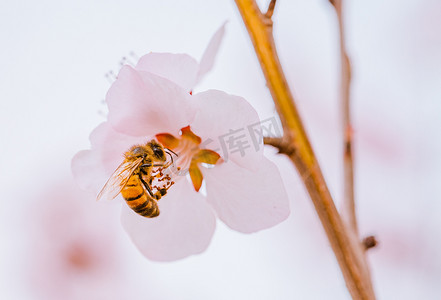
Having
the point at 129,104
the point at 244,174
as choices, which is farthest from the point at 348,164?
the point at 129,104

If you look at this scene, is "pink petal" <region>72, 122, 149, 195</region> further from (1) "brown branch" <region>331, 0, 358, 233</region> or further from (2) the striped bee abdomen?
(1) "brown branch" <region>331, 0, 358, 233</region>

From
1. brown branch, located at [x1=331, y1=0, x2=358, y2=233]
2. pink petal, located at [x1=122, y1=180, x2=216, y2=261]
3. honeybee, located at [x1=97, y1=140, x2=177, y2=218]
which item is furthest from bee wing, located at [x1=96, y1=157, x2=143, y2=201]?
brown branch, located at [x1=331, y1=0, x2=358, y2=233]

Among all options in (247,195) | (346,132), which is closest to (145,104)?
(247,195)

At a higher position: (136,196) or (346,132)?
(136,196)

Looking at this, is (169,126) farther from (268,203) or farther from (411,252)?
(411,252)

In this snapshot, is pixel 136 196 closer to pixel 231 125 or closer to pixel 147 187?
pixel 147 187

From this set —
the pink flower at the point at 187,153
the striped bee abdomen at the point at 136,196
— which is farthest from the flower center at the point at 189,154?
the striped bee abdomen at the point at 136,196

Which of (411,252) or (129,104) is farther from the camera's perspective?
(411,252)
